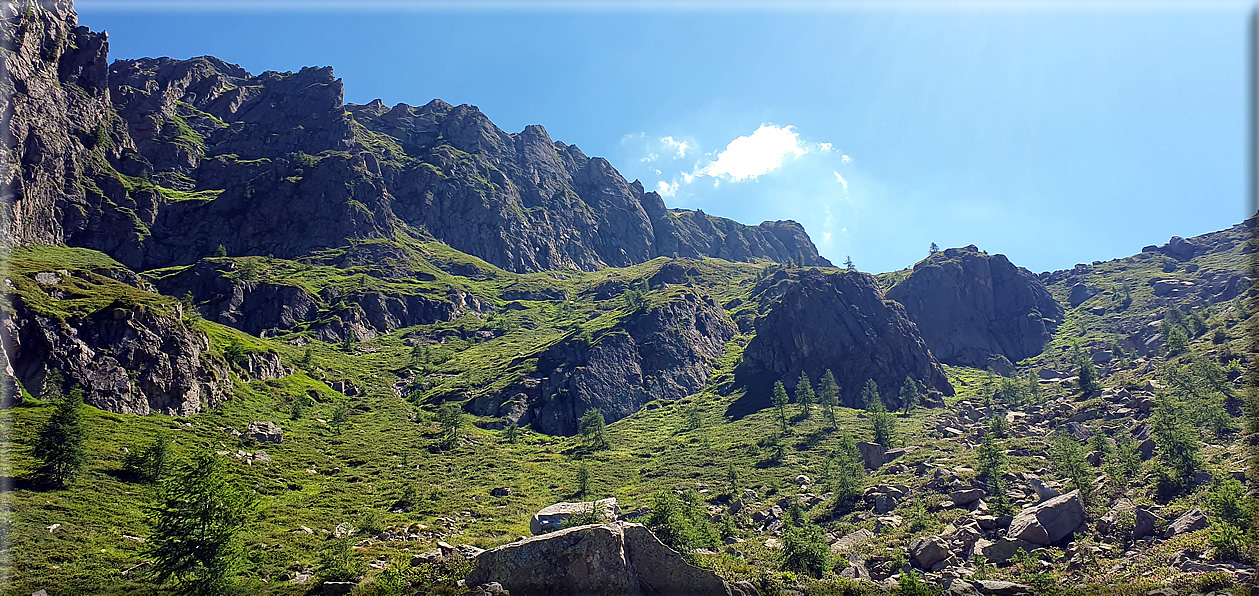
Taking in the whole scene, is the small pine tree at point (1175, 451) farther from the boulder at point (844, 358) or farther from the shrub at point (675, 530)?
the boulder at point (844, 358)

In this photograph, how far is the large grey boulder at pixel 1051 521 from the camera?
4197 cm

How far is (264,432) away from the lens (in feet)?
299

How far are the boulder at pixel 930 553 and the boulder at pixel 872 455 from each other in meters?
46.4

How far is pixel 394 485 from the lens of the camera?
81938mm

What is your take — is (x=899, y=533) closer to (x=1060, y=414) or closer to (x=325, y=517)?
(x=325, y=517)

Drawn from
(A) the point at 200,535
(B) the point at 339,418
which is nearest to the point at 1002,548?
(A) the point at 200,535

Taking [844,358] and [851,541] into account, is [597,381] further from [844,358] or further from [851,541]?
[851,541]

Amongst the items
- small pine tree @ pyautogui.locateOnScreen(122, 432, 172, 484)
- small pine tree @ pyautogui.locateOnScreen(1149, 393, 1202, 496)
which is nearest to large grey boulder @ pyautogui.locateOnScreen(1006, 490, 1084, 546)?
small pine tree @ pyautogui.locateOnScreen(1149, 393, 1202, 496)

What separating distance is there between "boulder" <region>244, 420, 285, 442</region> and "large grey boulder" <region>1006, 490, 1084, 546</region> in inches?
4198

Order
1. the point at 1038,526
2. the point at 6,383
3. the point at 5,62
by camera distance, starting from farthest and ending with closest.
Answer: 1. the point at 5,62
2. the point at 6,383
3. the point at 1038,526

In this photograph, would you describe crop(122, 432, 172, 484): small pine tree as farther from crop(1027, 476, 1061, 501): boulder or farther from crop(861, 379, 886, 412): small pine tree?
crop(861, 379, 886, 412): small pine tree

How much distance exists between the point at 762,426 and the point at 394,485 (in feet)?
298

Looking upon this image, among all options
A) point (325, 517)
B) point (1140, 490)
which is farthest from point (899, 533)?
point (325, 517)

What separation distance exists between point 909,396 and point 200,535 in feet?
564
